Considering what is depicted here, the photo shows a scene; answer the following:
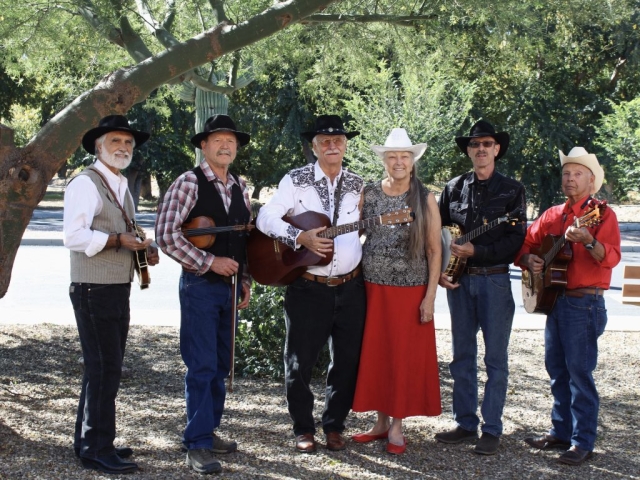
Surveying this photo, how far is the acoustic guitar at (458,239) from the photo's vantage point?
508 centimetres

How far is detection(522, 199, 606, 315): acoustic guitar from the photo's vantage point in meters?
4.86

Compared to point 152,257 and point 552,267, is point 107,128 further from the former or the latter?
point 552,267

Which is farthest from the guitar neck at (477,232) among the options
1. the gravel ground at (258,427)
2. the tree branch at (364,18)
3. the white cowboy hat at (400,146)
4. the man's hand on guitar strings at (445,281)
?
the tree branch at (364,18)

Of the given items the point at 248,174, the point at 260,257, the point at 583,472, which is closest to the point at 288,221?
the point at 260,257

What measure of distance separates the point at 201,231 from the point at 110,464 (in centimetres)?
143

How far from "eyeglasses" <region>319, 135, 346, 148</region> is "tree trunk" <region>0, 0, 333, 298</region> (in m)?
1.44

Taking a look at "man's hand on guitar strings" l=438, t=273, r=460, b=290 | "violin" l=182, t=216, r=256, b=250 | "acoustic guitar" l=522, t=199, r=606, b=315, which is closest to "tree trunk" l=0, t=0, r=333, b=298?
"violin" l=182, t=216, r=256, b=250

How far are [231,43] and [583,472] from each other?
3870mm

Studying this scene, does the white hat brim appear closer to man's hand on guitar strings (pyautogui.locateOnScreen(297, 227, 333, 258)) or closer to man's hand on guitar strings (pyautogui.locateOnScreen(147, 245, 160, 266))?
man's hand on guitar strings (pyautogui.locateOnScreen(297, 227, 333, 258))

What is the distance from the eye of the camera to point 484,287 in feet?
16.9

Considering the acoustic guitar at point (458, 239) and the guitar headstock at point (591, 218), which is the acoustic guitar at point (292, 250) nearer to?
the acoustic guitar at point (458, 239)

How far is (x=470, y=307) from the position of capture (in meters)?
5.28

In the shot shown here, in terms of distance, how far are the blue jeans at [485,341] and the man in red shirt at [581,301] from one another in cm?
29

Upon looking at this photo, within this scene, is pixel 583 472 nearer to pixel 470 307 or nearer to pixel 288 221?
pixel 470 307
